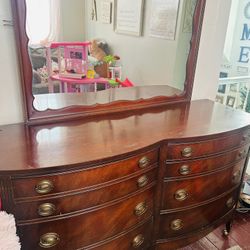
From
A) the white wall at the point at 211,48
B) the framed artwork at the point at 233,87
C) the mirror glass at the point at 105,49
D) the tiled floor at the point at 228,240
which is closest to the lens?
the mirror glass at the point at 105,49

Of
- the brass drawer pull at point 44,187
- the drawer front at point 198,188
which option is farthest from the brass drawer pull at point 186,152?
the brass drawer pull at point 44,187

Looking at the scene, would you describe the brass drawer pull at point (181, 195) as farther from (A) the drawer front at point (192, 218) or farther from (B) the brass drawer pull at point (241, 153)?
(B) the brass drawer pull at point (241, 153)

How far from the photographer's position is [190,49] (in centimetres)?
155

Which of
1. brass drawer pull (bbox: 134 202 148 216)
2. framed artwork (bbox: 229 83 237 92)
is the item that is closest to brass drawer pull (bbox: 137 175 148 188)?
brass drawer pull (bbox: 134 202 148 216)

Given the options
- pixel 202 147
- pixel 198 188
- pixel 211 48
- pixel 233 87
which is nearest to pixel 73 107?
pixel 202 147

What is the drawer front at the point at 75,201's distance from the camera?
89 centimetres

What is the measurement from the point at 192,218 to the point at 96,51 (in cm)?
105

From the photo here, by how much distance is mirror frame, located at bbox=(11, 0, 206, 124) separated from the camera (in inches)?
39.7

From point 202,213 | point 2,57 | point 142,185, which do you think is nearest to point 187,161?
point 142,185

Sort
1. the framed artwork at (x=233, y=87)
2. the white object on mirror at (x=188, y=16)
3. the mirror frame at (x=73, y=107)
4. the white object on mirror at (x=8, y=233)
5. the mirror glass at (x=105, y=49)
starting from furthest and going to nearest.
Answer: the framed artwork at (x=233, y=87) → the white object on mirror at (x=188, y=16) → the mirror glass at (x=105, y=49) → the mirror frame at (x=73, y=107) → the white object on mirror at (x=8, y=233)

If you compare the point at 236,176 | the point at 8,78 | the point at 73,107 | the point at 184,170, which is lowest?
the point at 236,176

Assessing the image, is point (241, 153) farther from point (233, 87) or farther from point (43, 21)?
point (233, 87)

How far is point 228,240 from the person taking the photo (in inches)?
69.0

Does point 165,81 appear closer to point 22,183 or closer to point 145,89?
point 145,89
